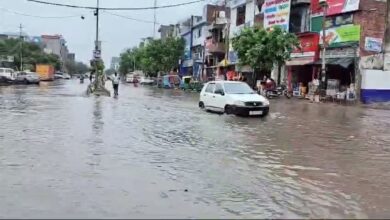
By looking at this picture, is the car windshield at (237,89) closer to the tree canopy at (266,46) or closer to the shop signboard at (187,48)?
the tree canopy at (266,46)

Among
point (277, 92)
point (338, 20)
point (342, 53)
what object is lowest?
point (277, 92)

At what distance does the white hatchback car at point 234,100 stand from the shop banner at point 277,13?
22736 millimetres

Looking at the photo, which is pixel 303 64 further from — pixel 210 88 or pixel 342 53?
pixel 210 88

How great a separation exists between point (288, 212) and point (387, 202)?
5.74 feet

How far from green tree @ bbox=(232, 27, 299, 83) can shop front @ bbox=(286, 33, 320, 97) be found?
1047 mm

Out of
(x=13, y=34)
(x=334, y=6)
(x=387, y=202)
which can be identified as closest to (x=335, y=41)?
(x=334, y=6)

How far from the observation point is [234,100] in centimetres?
2217

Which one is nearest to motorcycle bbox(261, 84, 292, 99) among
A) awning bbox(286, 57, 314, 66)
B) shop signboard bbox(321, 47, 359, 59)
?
awning bbox(286, 57, 314, 66)

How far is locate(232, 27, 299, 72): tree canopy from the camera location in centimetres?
4194

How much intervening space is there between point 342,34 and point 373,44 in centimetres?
223

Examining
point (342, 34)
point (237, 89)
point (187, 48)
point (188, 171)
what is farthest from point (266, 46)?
point (187, 48)

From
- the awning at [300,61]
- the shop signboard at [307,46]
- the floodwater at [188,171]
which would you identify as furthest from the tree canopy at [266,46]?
the floodwater at [188,171]

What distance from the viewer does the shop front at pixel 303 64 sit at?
41.7 metres

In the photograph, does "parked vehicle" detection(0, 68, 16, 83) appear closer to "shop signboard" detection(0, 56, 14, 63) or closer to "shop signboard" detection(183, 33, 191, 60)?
"shop signboard" detection(183, 33, 191, 60)
